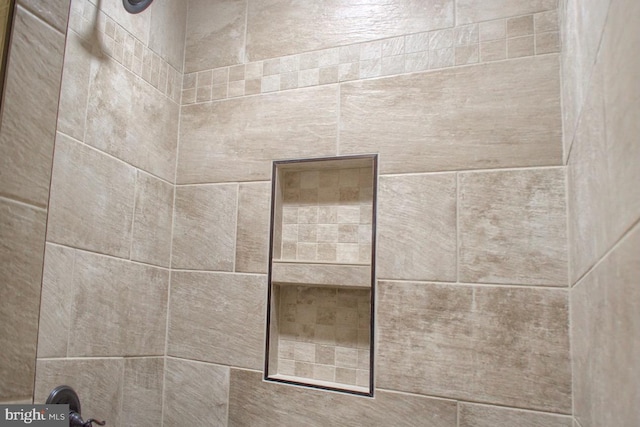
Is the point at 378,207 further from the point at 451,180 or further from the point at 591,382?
the point at 591,382

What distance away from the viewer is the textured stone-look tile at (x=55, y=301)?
1.13 metres

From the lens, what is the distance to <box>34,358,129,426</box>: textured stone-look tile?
1.13 meters

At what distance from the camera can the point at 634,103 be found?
0.43 metres

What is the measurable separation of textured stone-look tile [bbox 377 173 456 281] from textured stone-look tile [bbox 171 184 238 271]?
1.61ft

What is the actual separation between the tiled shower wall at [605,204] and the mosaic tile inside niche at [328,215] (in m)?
0.59

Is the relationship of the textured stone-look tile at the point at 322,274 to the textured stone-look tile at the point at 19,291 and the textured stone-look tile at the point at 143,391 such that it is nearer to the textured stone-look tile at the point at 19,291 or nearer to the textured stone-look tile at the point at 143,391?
the textured stone-look tile at the point at 143,391

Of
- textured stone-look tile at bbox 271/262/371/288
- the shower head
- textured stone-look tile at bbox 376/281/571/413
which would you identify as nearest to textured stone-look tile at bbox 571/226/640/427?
textured stone-look tile at bbox 376/281/571/413

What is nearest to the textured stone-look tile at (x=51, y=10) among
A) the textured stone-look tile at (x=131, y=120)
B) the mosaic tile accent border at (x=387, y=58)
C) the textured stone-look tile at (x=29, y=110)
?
the textured stone-look tile at (x=29, y=110)

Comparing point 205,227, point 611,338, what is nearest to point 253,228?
point 205,227

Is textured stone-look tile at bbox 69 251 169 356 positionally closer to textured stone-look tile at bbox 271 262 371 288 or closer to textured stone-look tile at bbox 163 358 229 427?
textured stone-look tile at bbox 163 358 229 427

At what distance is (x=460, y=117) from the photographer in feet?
4.31

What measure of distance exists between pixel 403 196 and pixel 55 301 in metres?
0.93

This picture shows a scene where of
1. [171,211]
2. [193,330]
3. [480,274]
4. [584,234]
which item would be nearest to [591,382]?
[584,234]

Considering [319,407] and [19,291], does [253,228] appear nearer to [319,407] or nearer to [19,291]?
[319,407]
